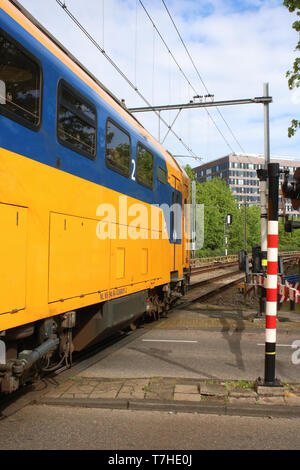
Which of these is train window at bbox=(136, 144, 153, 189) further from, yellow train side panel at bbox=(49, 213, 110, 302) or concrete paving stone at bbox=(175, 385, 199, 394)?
concrete paving stone at bbox=(175, 385, 199, 394)

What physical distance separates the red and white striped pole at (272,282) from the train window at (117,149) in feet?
7.60

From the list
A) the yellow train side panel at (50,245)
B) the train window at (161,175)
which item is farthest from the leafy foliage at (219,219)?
the yellow train side panel at (50,245)

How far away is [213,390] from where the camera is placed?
17.2ft

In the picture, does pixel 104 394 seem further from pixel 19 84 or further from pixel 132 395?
pixel 19 84

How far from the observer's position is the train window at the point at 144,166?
8094 mm

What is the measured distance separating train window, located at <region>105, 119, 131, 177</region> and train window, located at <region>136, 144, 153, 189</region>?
0.57 meters

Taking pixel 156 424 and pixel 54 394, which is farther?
pixel 54 394

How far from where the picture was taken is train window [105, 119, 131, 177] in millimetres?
6543

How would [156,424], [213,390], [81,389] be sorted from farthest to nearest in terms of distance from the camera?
1. [81,389]
2. [213,390]
3. [156,424]

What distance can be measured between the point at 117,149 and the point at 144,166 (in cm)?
159

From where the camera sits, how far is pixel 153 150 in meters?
9.23

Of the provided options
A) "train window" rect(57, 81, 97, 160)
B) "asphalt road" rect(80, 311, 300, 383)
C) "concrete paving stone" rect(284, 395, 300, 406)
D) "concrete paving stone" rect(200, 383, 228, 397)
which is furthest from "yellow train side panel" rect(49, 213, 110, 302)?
"concrete paving stone" rect(284, 395, 300, 406)

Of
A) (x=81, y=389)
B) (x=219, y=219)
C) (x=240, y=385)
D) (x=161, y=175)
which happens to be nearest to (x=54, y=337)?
(x=81, y=389)

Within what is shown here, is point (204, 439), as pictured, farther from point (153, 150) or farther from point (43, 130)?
point (153, 150)
